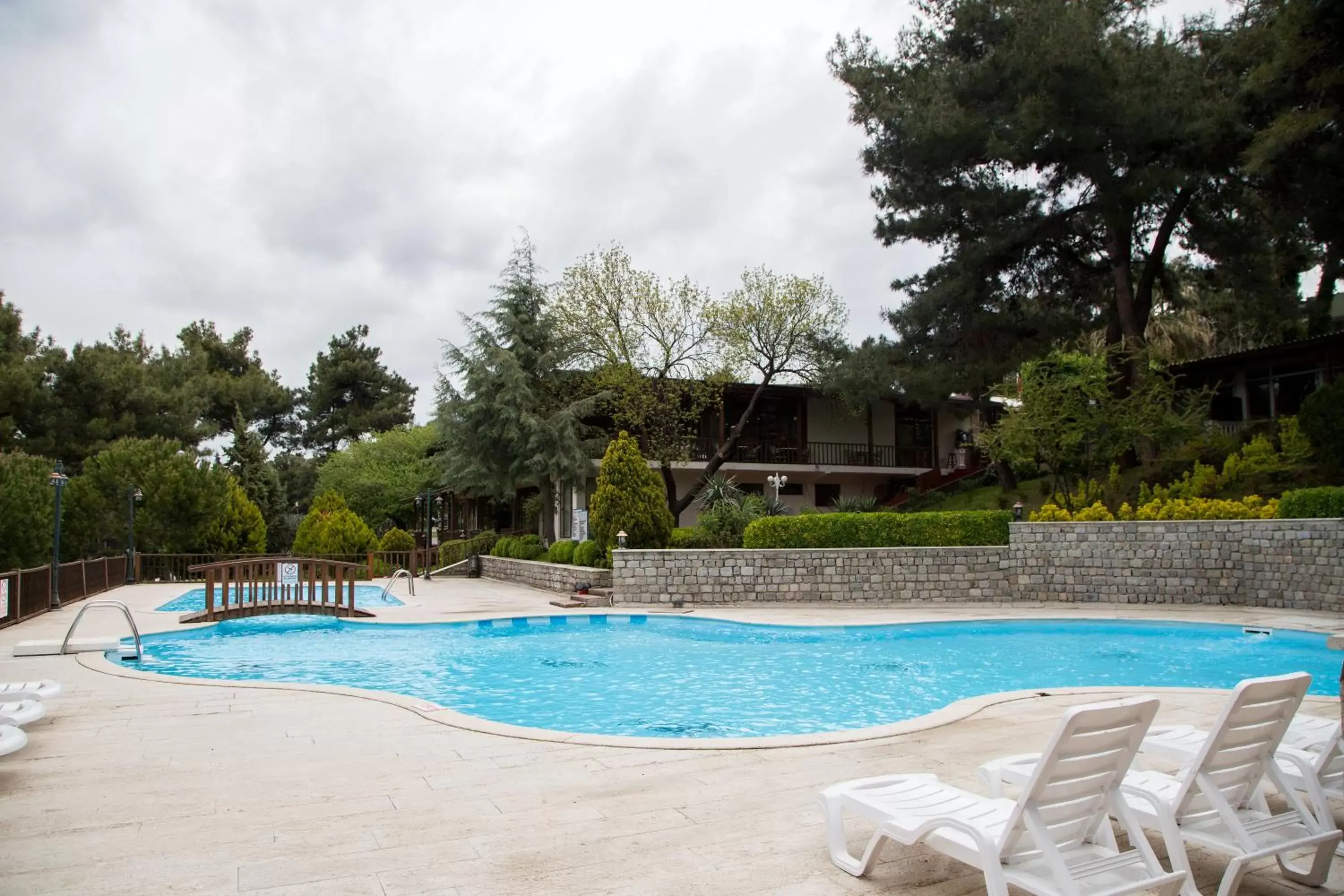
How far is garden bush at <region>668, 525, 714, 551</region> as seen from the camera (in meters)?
20.4

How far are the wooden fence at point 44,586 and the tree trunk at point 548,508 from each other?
Result: 11681mm

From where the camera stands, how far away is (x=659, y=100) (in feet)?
57.5

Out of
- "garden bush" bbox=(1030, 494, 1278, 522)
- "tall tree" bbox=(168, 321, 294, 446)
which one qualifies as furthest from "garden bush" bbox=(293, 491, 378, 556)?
"garden bush" bbox=(1030, 494, 1278, 522)

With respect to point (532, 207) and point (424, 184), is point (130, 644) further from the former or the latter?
point (532, 207)

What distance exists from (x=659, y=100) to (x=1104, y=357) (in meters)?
12.8

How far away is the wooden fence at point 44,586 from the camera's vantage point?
1456 centimetres

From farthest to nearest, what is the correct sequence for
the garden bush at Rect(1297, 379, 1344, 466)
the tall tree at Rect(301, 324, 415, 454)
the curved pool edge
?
the tall tree at Rect(301, 324, 415, 454)
the garden bush at Rect(1297, 379, 1344, 466)
the curved pool edge

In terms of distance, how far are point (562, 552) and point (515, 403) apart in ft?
21.0

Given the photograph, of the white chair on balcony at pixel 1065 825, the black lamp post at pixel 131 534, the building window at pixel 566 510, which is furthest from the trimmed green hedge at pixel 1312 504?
the black lamp post at pixel 131 534

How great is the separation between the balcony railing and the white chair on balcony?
90.6 feet

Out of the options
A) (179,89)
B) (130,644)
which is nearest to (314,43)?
(179,89)

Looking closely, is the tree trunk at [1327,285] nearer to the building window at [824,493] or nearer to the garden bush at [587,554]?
the building window at [824,493]

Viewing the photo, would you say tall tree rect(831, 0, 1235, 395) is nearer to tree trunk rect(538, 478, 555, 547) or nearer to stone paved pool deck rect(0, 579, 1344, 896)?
tree trunk rect(538, 478, 555, 547)

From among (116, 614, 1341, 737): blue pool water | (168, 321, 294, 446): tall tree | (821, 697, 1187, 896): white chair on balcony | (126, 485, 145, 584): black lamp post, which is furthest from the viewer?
(168, 321, 294, 446): tall tree
